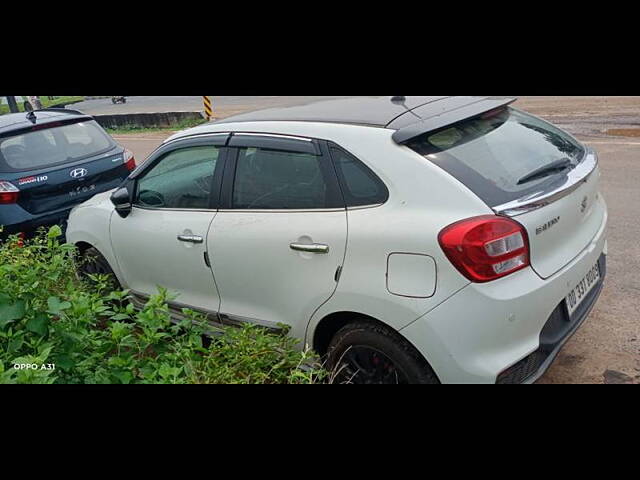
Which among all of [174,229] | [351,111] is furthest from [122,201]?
[351,111]

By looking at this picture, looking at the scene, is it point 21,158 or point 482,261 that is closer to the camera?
point 482,261

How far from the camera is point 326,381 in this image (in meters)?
2.77

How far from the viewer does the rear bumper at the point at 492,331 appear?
2.25 meters

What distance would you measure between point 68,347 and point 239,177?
1.37 metres

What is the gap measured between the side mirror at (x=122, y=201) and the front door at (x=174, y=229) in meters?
0.04

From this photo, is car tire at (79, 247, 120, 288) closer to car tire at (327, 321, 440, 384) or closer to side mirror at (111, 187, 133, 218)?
side mirror at (111, 187, 133, 218)

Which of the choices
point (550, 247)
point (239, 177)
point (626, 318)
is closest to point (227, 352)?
point (239, 177)

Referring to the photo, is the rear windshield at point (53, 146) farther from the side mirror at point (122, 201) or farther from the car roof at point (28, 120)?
the side mirror at point (122, 201)

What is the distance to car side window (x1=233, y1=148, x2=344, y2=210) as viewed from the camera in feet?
9.21

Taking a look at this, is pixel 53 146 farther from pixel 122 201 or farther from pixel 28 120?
pixel 122 201

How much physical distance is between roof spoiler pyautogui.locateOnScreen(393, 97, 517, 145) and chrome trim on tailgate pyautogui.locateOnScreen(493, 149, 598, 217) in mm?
552

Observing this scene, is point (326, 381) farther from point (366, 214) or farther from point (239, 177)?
point (239, 177)

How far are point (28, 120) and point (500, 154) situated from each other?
524cm

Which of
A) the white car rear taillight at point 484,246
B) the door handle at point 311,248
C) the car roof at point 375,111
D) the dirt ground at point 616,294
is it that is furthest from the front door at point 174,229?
the dirt ground at point 616,294
